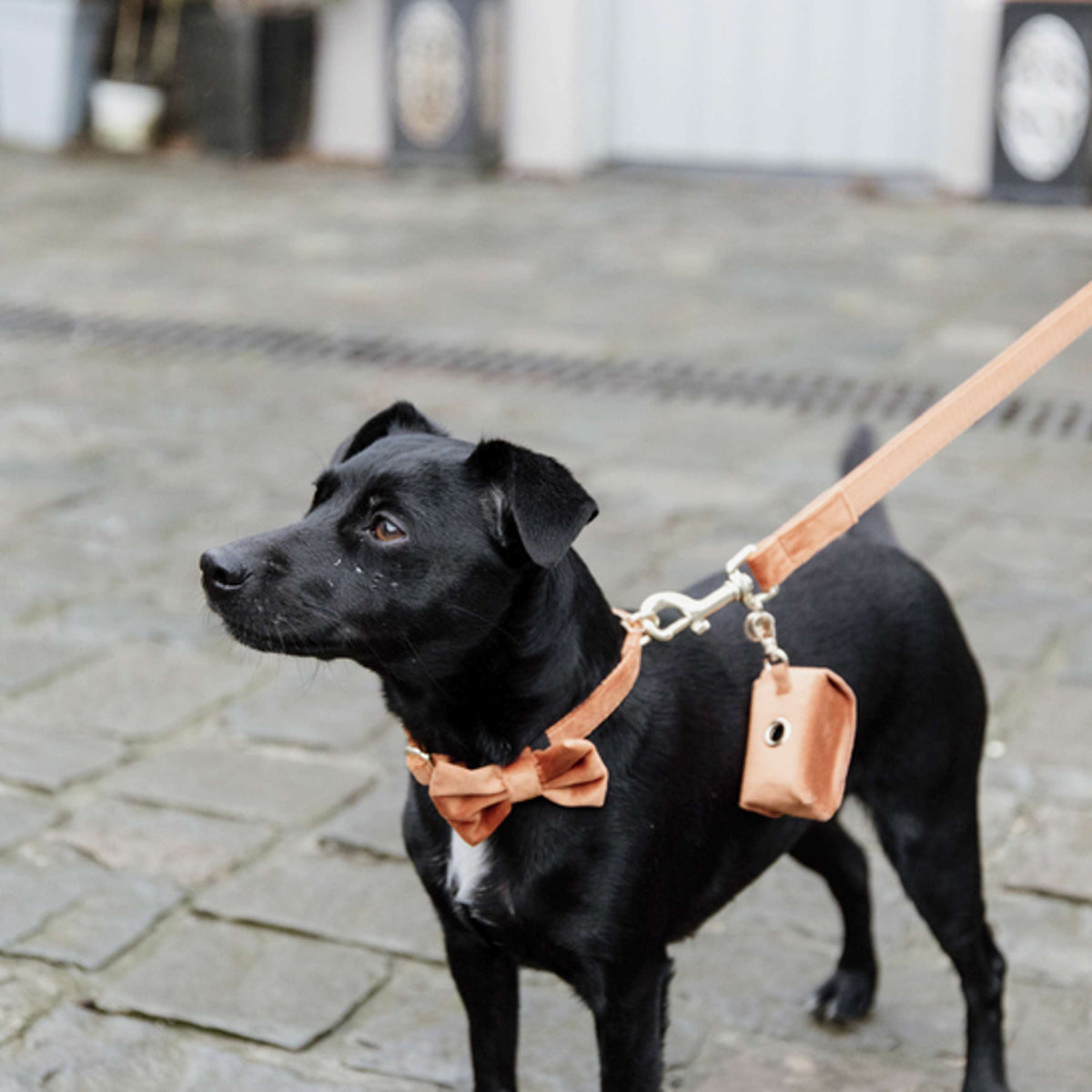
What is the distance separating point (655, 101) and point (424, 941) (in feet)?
24.7

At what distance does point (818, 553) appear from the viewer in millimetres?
2607

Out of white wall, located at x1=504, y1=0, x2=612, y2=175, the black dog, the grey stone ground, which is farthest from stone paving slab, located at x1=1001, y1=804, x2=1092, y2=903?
white wall, located at x1=504, y1=0, x2=612, y2=175

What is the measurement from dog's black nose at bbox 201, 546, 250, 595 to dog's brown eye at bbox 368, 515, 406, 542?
0.57 ft

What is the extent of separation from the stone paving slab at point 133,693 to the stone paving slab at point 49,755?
5 cm

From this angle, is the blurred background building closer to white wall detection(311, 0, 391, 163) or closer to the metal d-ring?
white wall detection(311, 0, 391, 163)

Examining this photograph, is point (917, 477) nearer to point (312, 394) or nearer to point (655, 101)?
point (312, 394)

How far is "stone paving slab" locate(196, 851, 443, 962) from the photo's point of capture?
2.99m

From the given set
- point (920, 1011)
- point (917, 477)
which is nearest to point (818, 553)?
point (920, 1011)

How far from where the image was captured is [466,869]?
222 centimetres

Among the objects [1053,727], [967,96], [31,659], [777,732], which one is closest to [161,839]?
[31,659]

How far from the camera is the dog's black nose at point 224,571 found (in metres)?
2.10

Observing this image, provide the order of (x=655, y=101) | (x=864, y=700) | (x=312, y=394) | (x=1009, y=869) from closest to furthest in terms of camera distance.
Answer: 1. (x=864, y=700)
2. (x=1009, y=869)
3. (x=312, y=394)
4. (x=655, y=101)

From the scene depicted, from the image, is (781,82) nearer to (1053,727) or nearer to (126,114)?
(126,114)

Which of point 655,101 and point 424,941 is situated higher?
point 655,101
